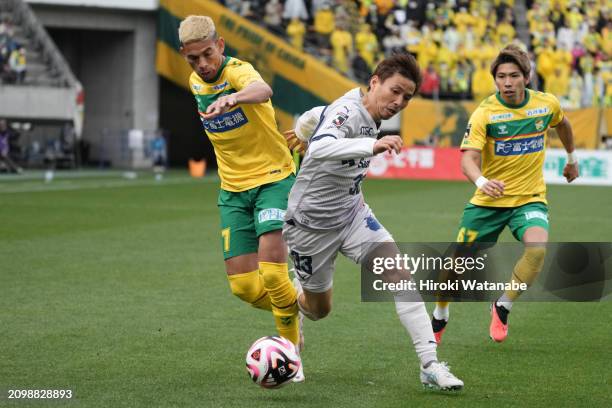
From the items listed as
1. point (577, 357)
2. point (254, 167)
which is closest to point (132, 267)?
point (254, 167)

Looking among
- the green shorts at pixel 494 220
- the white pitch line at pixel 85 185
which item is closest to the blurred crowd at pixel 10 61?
the white pitch line at pixel 85 185

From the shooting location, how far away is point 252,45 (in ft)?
129

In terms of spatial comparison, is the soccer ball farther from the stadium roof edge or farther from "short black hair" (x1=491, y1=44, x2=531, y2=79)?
the stadium roof edge

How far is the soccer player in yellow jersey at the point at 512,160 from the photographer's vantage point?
8.79 meters

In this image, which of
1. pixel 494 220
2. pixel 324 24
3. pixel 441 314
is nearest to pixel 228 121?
pixel 441 314

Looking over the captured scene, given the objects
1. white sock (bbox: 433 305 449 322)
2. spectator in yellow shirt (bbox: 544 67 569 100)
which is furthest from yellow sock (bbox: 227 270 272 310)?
spectator in yellow shirt (bbox: 544 67 569 100)

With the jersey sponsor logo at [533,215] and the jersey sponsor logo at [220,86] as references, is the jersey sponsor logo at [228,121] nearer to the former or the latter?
the jersey sponsor logo at [220,86]

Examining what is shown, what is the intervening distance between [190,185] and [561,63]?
14961mm

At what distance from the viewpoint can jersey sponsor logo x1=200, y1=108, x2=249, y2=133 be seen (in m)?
7.82

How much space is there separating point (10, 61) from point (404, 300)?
3193 cm

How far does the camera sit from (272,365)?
676 cm

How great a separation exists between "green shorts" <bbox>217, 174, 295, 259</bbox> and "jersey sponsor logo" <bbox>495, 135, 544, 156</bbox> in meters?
2.00

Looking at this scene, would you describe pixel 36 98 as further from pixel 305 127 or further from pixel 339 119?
pixel 339 119

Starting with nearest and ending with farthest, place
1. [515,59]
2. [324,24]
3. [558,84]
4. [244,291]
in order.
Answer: [244,291] → [515,59] → [558,84] → [324,24]
